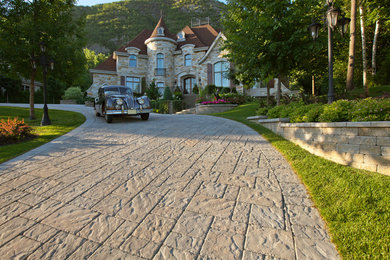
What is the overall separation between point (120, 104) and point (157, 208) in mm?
7591

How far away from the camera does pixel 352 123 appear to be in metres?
3.64

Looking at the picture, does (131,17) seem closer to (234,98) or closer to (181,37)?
(181,37)

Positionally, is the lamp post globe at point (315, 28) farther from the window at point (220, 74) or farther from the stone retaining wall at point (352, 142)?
the window at point (220, 74)

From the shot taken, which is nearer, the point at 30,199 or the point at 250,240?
the point at 250,240

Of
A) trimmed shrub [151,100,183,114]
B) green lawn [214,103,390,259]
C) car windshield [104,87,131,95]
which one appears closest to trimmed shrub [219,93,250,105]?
trimmed shrub [151,100,183,114]

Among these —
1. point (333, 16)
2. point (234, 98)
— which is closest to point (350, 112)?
point (333, 16)

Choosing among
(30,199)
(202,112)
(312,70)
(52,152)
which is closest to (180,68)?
(202,112)

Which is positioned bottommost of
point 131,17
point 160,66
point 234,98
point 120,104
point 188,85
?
point 120,104

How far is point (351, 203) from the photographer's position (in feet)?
7.94

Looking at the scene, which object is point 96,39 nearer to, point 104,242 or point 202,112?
point 202,112

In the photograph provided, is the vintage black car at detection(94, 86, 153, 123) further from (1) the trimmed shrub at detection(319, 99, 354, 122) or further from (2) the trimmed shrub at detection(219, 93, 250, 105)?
(2) the trimmed shrub at detection(219, 93, 250, 105)

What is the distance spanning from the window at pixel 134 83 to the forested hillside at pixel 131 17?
92.9 ft

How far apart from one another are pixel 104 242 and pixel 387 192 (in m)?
3.51

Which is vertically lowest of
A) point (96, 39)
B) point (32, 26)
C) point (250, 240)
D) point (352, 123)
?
point (250, 240)
